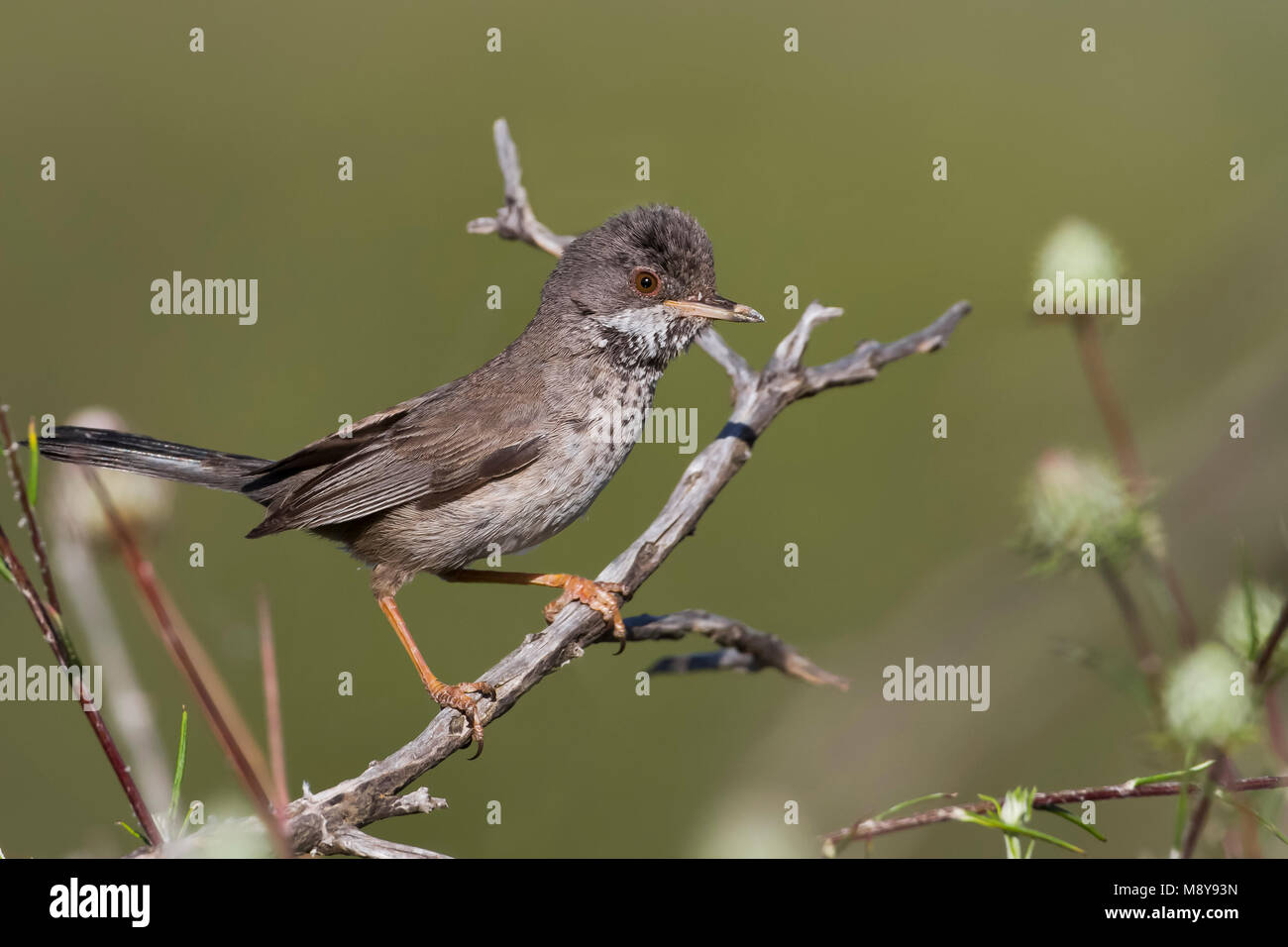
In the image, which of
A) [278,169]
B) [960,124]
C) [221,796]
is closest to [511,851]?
[221,796]

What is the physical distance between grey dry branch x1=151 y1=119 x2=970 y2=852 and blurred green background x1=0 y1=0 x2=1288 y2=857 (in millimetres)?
973

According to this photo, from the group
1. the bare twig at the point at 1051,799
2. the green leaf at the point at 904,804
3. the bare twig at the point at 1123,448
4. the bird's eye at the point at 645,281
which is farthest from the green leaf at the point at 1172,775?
the bird's eye at the point at 645,281

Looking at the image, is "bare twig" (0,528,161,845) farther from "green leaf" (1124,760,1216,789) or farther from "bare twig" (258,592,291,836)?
"green leaf" (1124,760,1216,789)

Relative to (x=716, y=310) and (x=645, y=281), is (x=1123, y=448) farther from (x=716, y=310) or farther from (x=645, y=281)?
(x=645, y=281)

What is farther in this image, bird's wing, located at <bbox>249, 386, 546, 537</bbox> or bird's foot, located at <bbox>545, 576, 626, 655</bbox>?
bird's wing, located at <bbox>249, 386, 546, 537</bbox>

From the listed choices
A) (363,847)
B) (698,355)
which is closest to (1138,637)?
(363,847)

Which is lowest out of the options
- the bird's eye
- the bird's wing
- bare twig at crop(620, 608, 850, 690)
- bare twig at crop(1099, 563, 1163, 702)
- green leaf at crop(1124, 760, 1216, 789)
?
green leaf at crop(1124, 760, 1216, 789)

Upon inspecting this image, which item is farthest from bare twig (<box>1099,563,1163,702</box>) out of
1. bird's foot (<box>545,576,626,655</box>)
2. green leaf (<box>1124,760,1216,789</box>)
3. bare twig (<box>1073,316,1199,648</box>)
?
bird's foot (<box>545,576,626,655</box>)

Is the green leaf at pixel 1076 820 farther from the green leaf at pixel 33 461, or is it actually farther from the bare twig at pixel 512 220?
the bare twig at pixel 512 220

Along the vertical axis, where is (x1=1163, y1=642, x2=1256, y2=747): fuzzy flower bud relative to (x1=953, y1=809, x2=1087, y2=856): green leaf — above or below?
above

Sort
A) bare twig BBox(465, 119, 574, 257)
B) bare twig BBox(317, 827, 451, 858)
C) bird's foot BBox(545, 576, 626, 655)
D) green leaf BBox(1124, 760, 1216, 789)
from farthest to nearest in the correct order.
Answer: bare twig BBox(465, 119, 574, 257), bird's foot BBox(545, 576, 626, 655), bare twig BBox(317, 827, 451, 858), green leaf BBox(1124, 760, 1216, 789)

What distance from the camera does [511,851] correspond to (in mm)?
6484

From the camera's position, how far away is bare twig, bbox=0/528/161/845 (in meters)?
1.91
